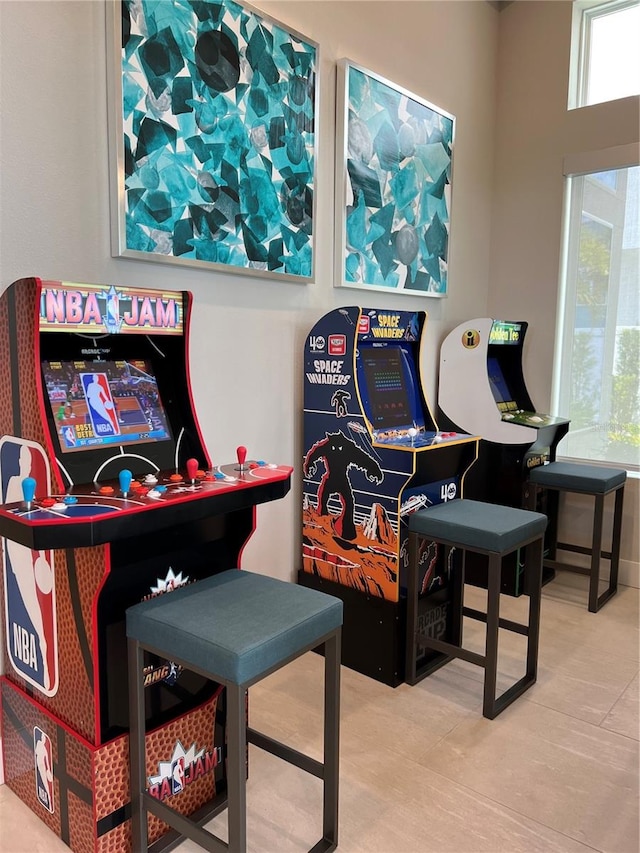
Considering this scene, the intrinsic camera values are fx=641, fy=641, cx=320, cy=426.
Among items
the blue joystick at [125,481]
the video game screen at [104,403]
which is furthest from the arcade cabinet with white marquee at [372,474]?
the blue joystick at [125,481]

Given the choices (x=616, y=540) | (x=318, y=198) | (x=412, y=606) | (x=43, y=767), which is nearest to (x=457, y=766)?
(x=412, y=606)

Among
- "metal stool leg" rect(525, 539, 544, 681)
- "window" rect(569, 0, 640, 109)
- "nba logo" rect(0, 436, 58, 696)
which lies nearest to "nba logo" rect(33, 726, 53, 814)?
"nba logo" rect(0, 436, 58, 696)

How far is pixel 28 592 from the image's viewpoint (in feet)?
6.54

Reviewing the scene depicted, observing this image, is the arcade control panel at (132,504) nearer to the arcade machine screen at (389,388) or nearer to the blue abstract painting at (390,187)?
the arcade machine screen at (389,388)

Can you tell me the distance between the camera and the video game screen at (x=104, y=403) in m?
1.83

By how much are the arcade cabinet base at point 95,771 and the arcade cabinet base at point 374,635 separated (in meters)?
0.97

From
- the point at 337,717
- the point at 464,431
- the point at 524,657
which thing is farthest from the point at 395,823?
the point at 464,431

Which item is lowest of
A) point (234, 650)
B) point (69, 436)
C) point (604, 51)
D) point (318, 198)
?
point (234, 650)

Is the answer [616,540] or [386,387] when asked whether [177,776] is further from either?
[616,540]

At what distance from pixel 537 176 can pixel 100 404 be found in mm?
3730

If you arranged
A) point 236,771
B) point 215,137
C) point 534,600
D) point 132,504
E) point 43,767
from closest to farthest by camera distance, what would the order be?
point 236,771 → point 132,504 → point 43,767 → point 215,137 → point 534,600

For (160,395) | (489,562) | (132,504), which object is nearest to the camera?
(132,504)

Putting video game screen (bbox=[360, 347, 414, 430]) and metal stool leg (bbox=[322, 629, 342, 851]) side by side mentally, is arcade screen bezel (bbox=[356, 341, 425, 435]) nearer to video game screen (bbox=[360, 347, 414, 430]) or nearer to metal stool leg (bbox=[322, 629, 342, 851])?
video game screen (bbox=[360, 347, 414, 430])

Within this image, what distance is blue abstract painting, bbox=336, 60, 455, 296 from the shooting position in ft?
11.0
